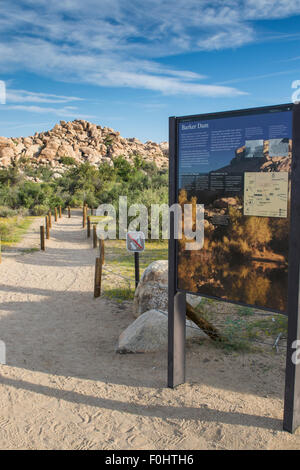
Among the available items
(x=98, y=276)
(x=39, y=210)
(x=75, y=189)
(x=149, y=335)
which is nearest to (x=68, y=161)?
(x=75, y=189)

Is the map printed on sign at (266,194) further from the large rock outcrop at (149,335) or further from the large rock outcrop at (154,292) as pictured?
the large rock outcrop at (154,292)

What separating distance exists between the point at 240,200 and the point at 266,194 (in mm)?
232

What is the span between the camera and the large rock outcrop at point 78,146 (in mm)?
85731

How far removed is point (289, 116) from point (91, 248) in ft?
38.1

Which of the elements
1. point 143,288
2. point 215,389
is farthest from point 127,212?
point 215,389

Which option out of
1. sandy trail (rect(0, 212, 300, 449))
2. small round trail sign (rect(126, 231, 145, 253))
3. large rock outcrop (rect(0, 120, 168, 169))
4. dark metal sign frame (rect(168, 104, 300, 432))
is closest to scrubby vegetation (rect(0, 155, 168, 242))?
small round trail sign (rect(126, 231, 145, 253))

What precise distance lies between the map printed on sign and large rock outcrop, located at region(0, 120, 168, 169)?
7574 centimetres

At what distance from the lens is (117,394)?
407cm

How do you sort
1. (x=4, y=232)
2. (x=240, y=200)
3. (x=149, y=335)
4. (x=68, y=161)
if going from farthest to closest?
(x=68, y=161) < (x=4, y=232) < (x=149, y=335) < (x=240, y=200)

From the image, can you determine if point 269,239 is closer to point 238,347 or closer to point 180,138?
point 180,138

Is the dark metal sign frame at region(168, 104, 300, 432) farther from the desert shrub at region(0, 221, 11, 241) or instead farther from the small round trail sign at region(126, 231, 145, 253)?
the desert shrub at region(0, 221, 11, 241)

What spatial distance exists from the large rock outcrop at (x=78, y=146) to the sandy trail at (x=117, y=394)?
73672mm

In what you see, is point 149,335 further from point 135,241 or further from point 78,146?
point 78,146

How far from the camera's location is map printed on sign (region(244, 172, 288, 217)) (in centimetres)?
310
